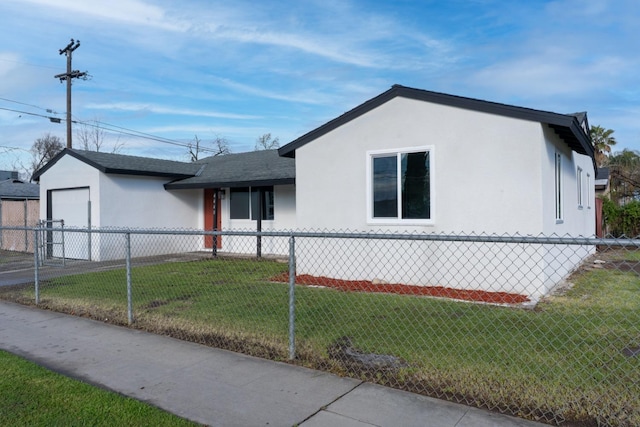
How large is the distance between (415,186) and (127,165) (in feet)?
34.9

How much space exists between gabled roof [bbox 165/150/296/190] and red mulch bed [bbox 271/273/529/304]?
4.46 m

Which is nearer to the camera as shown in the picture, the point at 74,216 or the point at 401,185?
the point at 401,185

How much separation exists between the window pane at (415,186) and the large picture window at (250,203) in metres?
7.01

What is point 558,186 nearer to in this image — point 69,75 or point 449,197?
point 449,197

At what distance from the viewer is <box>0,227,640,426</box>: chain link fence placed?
3.82 metres

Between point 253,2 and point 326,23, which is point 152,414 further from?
point 326,23

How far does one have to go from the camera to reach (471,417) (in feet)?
11.0

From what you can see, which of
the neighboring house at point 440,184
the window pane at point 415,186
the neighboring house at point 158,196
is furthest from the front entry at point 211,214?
the window pane at point 415,186

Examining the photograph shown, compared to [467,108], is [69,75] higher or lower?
higher

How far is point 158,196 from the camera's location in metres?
15.9

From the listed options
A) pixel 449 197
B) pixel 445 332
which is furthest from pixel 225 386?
pixel 449 197

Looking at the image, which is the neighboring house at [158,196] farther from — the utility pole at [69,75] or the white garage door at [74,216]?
the utility pole at [69,75]

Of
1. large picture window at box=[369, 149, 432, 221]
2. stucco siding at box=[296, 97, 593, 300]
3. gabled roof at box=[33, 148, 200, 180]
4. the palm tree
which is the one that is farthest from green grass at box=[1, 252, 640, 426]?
the palm tree

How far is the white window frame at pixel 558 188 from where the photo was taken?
9.16m
